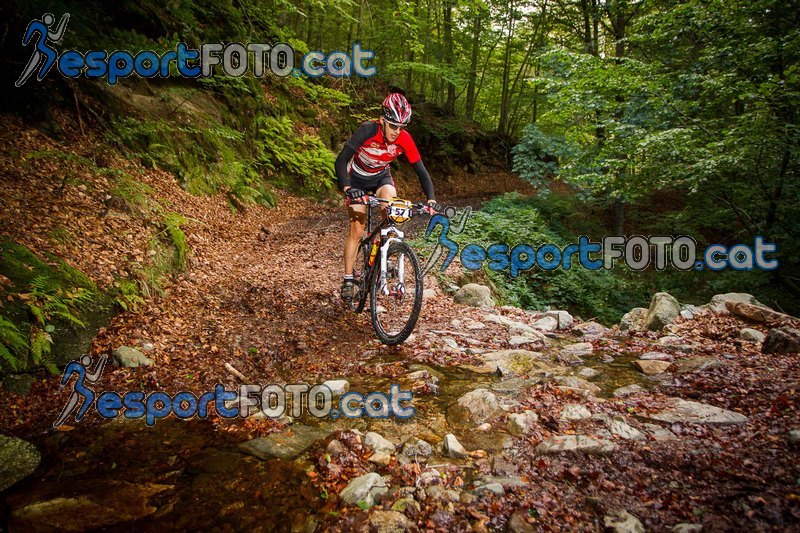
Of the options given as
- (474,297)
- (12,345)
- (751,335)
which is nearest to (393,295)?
(474,297)

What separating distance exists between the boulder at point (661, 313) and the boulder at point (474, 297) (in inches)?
95.0

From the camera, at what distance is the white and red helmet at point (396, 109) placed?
425 cm

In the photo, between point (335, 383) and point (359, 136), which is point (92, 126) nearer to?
point (359, 136)

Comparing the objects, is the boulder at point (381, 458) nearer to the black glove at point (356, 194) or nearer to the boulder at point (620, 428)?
the boulder at point (620, 428)

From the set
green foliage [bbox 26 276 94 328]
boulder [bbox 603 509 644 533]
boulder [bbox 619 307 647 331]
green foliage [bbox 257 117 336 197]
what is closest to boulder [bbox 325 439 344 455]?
boulder [bbox 603 509 644 533]

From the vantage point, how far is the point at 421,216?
12375 millimetres

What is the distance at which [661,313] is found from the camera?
5641 millimetres

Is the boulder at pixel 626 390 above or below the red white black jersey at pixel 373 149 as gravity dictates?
below

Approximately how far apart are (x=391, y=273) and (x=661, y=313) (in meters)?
4.32

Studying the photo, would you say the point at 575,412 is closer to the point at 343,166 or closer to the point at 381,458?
the point at 381,458

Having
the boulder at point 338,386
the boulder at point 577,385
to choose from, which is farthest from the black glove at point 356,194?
the boulder at point 577,385

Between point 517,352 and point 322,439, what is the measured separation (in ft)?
8.13

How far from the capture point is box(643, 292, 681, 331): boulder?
5.56m

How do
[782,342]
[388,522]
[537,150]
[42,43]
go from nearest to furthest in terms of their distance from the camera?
[388,522] → [782,342] → [42,43] → [537,150]
